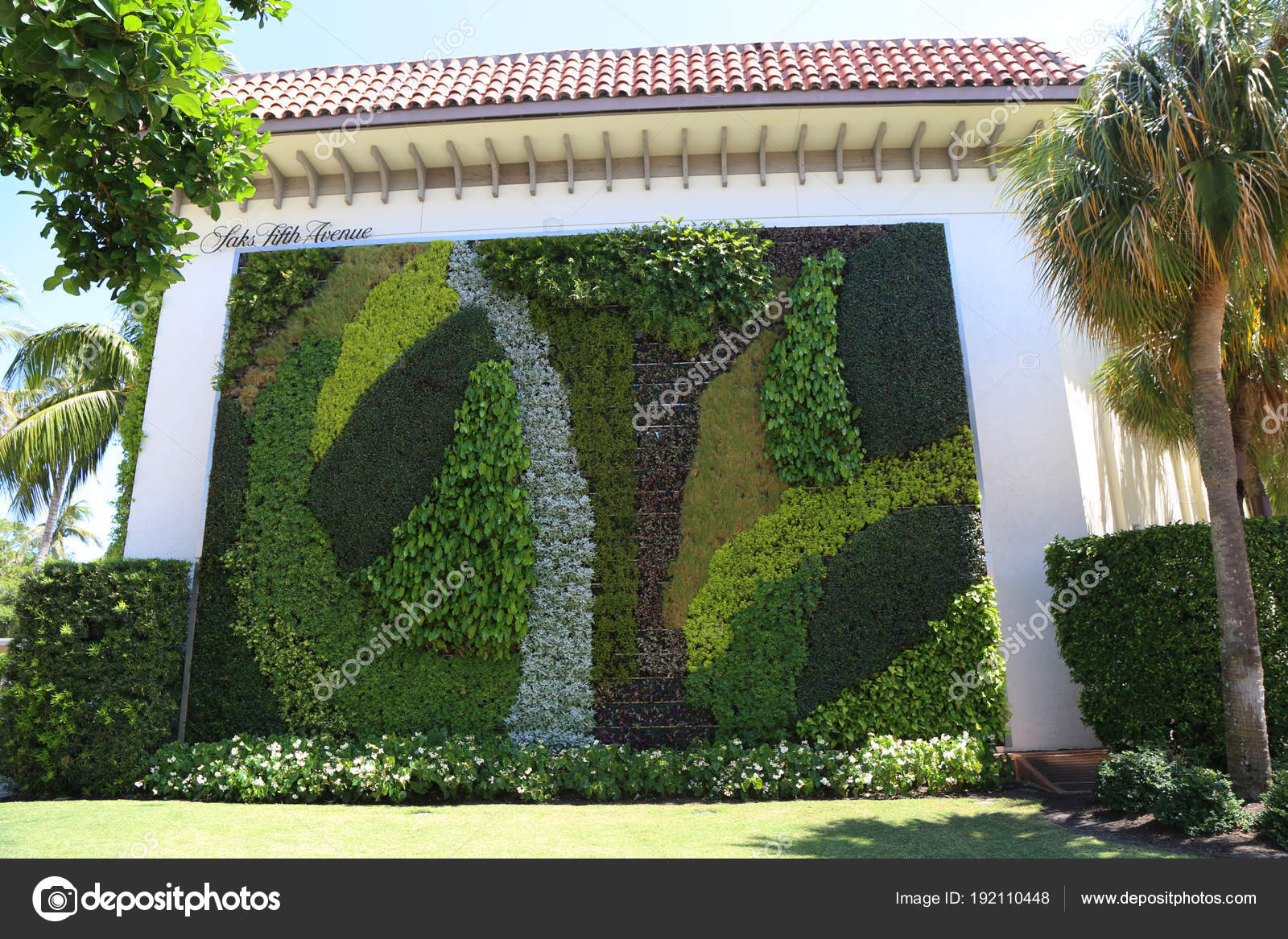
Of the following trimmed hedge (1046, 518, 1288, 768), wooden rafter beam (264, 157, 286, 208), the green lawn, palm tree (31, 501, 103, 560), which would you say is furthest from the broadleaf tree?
palm tree (31, 501, 103, 560)

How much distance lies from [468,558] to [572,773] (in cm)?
263

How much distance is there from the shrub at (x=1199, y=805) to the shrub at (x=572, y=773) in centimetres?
214

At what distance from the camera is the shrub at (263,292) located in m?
10.2

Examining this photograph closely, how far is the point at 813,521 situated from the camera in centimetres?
928

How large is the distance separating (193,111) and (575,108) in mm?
7210

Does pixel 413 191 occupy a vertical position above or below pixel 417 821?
above

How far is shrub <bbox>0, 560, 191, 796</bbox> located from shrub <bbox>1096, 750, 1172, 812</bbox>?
376 inches

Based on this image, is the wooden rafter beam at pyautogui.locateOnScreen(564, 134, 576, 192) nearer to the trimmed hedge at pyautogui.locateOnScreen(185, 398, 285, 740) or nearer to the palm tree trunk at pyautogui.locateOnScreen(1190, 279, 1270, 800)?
the trimmed hedge at pyautogui.locateOnScreen(185, 398, 285, 740)

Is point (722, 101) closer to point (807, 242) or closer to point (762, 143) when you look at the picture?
point (762, 143)

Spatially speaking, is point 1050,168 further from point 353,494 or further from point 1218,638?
point 353,494

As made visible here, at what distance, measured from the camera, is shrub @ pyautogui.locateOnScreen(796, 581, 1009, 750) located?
8758 mm

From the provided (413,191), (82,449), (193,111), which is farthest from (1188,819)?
(82,449)

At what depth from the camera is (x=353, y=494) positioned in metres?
9.43

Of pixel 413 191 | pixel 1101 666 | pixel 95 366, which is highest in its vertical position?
pixel 413 191
